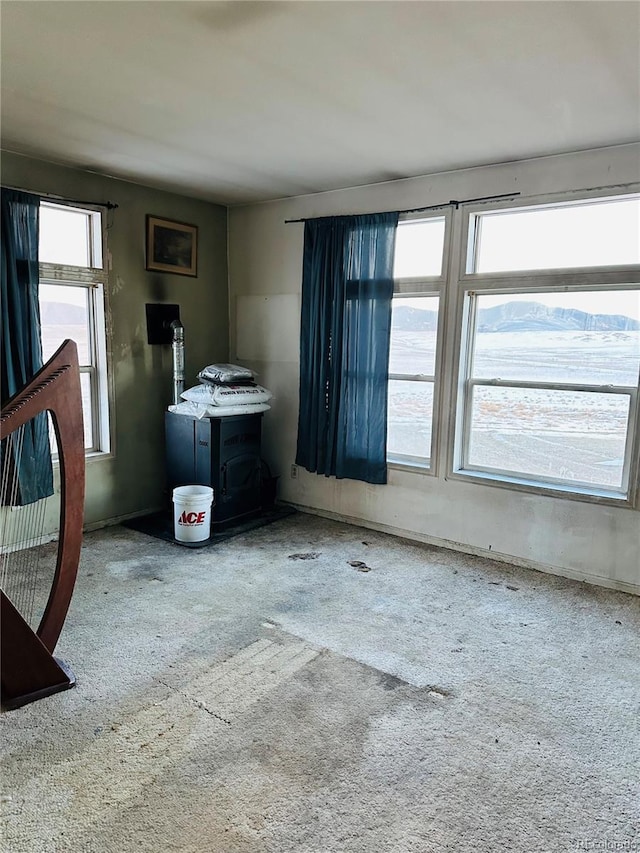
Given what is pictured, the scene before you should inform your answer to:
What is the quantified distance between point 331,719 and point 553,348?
269cm

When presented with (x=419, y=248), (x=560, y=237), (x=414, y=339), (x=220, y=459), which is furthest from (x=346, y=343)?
(x=560, y=237)

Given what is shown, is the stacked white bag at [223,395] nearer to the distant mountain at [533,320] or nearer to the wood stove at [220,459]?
the wood stove at [220,459]

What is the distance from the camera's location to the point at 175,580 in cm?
360

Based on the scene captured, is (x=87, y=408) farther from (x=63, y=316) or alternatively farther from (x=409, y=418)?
(x=409, y=418)

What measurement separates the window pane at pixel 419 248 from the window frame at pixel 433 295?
1.6 inches

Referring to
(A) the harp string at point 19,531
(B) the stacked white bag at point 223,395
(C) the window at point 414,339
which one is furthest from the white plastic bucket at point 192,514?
(C) the window at point 414,339

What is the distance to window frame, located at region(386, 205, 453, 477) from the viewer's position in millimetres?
4125

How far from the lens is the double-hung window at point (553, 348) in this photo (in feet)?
11.7

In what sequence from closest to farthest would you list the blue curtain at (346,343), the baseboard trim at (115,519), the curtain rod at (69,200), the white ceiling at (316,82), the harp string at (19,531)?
the white ceiling at (316,82) → the harp string at (19,531) → the curtain rod at (69,200) → the blue curtain at (346,343) → the baseboard trim at (115,519)

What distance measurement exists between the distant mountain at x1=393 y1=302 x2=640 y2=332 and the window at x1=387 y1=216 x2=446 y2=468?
0.4 inches

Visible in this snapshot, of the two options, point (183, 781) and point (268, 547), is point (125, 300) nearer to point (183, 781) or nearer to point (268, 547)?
point (268, 547)

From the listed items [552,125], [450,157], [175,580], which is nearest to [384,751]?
[175,580]

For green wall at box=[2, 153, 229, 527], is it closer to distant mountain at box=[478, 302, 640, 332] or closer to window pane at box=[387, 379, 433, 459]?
window pane at box=[387, 379, 433, 459]

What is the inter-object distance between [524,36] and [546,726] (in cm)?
266
